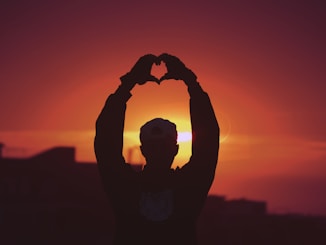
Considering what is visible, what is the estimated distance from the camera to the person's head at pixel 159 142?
575cm

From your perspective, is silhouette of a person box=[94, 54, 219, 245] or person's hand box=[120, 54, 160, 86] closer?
silhouette of a person box=[94, 54, 219, 245]

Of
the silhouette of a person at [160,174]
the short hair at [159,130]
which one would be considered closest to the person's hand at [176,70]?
the silhouette of a person at [160,174]

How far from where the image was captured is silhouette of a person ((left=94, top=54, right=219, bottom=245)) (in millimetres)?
5754

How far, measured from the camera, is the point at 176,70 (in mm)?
5980

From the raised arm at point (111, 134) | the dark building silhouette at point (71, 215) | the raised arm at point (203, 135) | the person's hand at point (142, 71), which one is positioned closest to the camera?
the raised arm at point (203, 135)

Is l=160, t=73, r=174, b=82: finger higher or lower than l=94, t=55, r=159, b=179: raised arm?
higher

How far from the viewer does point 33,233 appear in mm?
40219

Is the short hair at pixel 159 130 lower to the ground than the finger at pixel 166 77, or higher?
lower

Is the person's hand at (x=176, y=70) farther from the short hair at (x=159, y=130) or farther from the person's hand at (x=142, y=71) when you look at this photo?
the short hair at (x=159, y=130)

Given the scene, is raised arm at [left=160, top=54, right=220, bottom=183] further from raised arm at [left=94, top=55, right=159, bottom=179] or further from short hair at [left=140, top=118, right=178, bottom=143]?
raised arm at [left=94, top=55, right=159, bottom=179]

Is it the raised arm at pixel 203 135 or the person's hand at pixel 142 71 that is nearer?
the raised arm at pixel 203 135

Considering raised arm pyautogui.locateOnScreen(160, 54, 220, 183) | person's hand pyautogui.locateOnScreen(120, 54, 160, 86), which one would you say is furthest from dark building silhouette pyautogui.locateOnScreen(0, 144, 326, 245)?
raised arm pyautogui.locateOnScreen(160, 54, 220, 183)

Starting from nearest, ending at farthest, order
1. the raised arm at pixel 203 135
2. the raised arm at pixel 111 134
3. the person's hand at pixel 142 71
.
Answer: the raised arm at pixel 203 135 → the raised arm at pixel 111 134 → the person's hand at pixel 142 71

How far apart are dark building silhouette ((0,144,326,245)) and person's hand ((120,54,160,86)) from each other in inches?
1330
